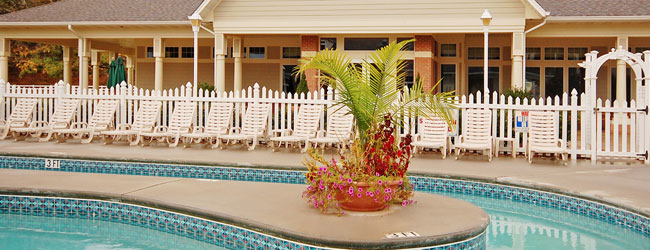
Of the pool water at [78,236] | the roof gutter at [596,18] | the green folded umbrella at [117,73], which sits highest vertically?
the roof gutter at [596,18]

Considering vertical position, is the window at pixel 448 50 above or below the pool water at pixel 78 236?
above

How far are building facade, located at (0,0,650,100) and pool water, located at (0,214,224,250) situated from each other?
980 centimetres

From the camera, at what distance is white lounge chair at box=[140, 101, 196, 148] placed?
455 inches

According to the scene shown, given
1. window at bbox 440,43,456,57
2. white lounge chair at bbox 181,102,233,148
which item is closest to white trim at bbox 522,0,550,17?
window at bbox 440,43,456,57

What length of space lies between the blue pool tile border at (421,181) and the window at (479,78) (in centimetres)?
1245

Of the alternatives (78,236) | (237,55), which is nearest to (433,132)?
(78,236)

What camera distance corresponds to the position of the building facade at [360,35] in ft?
52.9

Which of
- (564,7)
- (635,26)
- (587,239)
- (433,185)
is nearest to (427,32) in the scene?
(564,7)

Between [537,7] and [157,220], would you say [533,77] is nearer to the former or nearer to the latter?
[537,7]

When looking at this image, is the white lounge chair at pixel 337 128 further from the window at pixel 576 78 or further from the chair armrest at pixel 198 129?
the window at pixel 576 78

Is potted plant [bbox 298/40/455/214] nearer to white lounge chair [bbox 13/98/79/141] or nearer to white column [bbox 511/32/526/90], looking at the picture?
white lounge chair [bbox 13/98/79/141]

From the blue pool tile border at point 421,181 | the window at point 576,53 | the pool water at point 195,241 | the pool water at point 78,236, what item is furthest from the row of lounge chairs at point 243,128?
the window at point 576,53

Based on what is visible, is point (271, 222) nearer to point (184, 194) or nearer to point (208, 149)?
point (184, 194)

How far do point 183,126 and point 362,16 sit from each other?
7148mm
